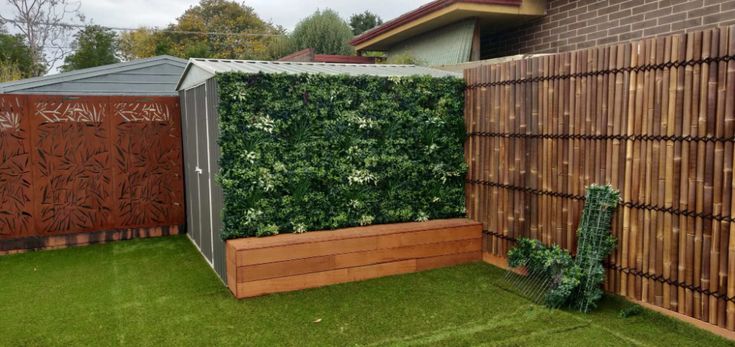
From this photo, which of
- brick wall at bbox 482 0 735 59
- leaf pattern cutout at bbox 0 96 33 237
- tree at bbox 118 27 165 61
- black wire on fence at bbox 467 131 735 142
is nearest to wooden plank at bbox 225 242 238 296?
black wire on fence at bbox 467 131 735 142

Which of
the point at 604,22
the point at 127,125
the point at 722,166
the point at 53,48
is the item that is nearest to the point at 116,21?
the point at 53,48

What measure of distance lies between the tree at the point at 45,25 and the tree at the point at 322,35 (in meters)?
12.5

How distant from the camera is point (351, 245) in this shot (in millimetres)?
4820

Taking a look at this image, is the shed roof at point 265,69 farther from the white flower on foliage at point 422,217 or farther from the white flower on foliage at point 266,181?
the white flower on foliage at point 422,217

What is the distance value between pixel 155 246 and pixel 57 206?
124 cm

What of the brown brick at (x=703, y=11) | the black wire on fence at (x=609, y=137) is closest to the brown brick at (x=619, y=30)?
the brown brick at (x=703, y=11)

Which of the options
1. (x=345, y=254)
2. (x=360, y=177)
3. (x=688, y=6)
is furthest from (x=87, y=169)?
(x=688, y=6)

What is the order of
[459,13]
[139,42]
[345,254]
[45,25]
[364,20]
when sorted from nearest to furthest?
[345,254] < [459,13] < [45,25] < [139,42] < [364,20]

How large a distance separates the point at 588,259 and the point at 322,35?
601 inches

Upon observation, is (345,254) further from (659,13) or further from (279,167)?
(659,13)

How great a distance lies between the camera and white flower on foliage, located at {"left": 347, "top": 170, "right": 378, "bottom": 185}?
5.10m

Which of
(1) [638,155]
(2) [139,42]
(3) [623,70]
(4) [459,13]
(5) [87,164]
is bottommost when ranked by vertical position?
(5) [87,164]

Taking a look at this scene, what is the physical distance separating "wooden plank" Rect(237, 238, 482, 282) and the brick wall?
3.00 m

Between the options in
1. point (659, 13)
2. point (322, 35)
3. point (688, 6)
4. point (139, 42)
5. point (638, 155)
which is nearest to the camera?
point (638, 155)
